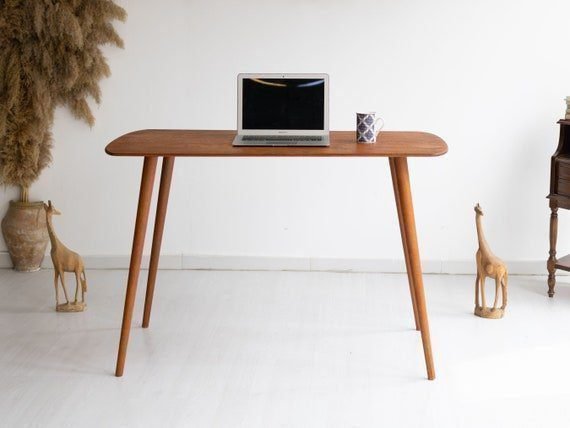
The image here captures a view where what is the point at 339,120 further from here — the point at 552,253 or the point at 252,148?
the point at 252,148

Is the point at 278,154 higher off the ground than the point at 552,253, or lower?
higher

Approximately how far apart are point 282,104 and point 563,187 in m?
1.44

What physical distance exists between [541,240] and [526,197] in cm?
22

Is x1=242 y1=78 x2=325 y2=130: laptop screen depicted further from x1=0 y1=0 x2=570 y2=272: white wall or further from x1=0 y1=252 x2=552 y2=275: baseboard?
x1=0 y1=252 x2=552 y2=275: baseboard

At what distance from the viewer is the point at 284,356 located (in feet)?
12.5

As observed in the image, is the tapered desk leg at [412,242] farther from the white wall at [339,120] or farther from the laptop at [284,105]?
the white wall at [339,120]

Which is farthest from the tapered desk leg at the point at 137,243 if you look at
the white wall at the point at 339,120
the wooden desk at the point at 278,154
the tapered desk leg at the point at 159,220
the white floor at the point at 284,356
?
the white wall at the point at 339,120

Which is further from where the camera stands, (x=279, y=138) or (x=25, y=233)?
(x=25, y=233)

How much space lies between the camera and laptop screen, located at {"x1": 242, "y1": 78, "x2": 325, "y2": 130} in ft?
12.3

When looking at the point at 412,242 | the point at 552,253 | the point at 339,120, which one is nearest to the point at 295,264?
the point at 339,120

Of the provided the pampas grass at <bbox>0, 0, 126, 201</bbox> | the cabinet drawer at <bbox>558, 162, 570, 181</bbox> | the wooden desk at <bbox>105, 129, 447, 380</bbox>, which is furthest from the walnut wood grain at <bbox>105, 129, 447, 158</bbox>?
the pampas grass at <bbox>0, 0, 126, 201</bbox>

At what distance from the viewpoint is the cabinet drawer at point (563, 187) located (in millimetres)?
4414

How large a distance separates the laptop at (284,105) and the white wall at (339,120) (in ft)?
3.40

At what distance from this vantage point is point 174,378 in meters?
3.60
